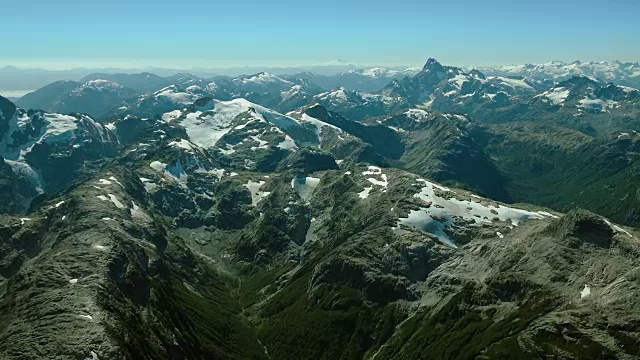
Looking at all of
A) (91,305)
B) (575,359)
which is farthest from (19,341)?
(575,359)

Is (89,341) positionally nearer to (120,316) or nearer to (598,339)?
(120,316)

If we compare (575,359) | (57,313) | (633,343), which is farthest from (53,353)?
(633,343)

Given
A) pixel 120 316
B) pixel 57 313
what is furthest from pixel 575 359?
pixel 57 313

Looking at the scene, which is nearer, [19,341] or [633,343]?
[19,341]

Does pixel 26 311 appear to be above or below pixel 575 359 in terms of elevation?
above

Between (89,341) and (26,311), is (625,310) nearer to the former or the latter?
(89,341)

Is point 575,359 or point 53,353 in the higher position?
point 53,353

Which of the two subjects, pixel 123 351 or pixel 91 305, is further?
pixel 91 305

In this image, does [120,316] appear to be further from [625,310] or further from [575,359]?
[625,310]
